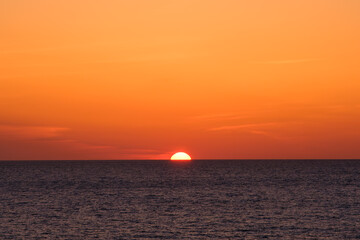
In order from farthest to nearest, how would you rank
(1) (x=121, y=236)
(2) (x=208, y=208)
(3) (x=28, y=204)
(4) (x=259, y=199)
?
1. (4) (x=259, y=199)
2. (3) (x=28, y=204)
3. (2) (x=208, y=208)
4. (1) (x=121, y=236)

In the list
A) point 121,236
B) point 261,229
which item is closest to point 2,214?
point 121,236

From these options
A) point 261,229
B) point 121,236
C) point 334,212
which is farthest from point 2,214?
point 334,212

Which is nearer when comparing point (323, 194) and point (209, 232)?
point (209, 232)

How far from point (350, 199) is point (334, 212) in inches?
857

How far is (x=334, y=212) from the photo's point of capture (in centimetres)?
7094

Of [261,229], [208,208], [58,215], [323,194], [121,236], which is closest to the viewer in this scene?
[121,236]

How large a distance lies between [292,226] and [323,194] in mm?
45590

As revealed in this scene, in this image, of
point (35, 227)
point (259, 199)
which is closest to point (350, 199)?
point (259, 199)

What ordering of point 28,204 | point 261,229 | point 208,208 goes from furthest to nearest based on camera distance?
1. point 28,204
2. point 208,208
3. point 261,229

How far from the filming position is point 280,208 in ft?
249

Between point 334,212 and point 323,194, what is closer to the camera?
point 334,212

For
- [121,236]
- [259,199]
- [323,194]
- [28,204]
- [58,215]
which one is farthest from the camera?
[323,194]

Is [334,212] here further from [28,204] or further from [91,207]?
[28,204]

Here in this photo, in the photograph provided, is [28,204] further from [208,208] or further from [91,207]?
[208,208]
